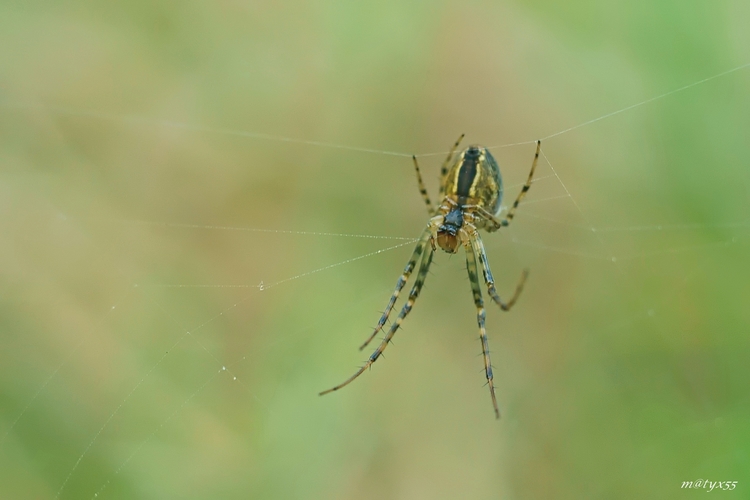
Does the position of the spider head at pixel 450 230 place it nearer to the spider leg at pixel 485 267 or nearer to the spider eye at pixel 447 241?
the spider eye at pixel 447 241

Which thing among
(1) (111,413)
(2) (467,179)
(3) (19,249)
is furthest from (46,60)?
(2) (467,179)

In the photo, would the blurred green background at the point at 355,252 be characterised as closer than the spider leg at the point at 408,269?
No

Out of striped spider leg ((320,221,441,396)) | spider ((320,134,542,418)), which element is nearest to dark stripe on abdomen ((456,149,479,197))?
spider ((320,134,542,418))

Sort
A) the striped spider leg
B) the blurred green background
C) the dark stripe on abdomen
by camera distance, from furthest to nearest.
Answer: the blurred green background, the striped spider leg, the dark stripe on abdomen

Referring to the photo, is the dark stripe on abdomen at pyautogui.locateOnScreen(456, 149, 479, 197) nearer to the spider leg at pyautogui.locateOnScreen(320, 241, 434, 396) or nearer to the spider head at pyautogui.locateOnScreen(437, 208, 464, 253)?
the spider head at pyautogui.locateOnScreen(437, 208, 464, 253)

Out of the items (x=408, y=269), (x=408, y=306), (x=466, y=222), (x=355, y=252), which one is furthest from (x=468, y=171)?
(x=355, y=252)

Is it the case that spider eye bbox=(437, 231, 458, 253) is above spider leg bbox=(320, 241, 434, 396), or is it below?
above

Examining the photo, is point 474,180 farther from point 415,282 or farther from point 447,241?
point 415,282

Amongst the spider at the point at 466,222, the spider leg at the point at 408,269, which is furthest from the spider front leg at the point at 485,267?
the spider leg at the point at 408,269
